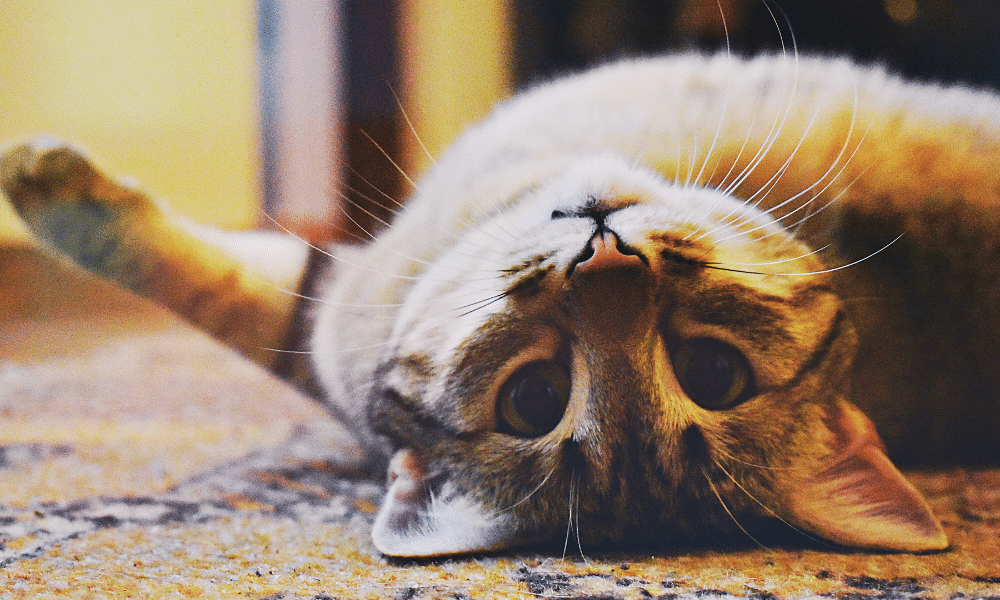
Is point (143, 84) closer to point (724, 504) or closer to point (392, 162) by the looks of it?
point (392, 162)

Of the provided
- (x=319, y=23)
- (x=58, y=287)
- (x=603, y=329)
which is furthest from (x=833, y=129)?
(x=58, y=287)

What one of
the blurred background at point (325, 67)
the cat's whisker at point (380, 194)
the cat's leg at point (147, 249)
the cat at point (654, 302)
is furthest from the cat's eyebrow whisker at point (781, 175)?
the cat's leg at point (147, 249)

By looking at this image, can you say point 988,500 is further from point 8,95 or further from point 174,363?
point 174,363

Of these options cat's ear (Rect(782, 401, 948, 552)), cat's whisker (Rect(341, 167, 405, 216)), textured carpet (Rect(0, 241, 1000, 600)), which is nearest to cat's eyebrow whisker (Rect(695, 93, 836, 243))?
cat's ear (Rect(782, 401, 948, 552))

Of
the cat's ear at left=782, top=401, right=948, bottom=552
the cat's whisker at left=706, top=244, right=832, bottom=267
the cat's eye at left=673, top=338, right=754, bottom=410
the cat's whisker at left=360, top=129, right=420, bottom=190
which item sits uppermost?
the cat's whisker at left=360, top=129, right=420, bottom=190

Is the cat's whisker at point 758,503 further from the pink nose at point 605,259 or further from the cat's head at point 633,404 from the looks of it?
the pink nose at point 605,259

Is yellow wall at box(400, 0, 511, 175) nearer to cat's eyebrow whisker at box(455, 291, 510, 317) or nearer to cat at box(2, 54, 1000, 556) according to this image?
cat at box(2, 54, 1000, 556)
